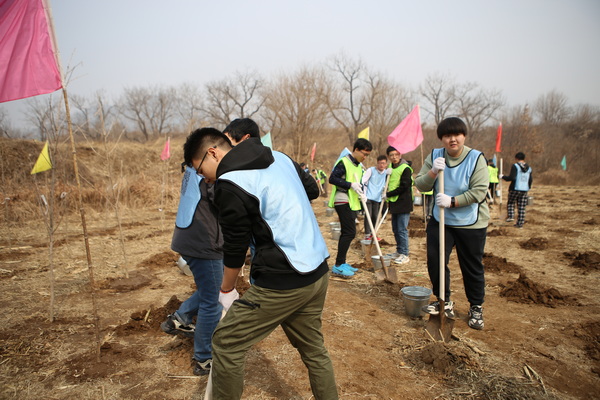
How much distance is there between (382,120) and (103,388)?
99.1 feet

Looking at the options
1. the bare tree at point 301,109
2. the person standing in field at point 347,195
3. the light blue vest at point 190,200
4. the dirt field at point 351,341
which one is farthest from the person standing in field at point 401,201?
the bare tree at point 301,109

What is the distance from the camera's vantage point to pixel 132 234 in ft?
31.2

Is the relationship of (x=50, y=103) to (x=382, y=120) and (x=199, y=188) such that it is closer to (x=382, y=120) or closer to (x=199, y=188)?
(x=199, y=188)

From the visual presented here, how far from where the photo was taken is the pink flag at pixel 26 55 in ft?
9.40

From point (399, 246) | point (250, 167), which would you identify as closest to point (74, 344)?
point (250, 167)

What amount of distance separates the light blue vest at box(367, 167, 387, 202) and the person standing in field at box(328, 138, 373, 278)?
5.31 ft

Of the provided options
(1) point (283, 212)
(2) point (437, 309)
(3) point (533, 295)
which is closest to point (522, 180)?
(3) point (533, 295)

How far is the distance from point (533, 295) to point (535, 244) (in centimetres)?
339

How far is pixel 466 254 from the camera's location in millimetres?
3645

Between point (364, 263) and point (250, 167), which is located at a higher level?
point (250, 167)

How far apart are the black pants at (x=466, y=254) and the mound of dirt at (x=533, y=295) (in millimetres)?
1178

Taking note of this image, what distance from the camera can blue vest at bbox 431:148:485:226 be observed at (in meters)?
3.54

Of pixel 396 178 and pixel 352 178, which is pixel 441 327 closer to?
pixel 352 178

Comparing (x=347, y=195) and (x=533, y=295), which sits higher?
(x=347, y=195)
